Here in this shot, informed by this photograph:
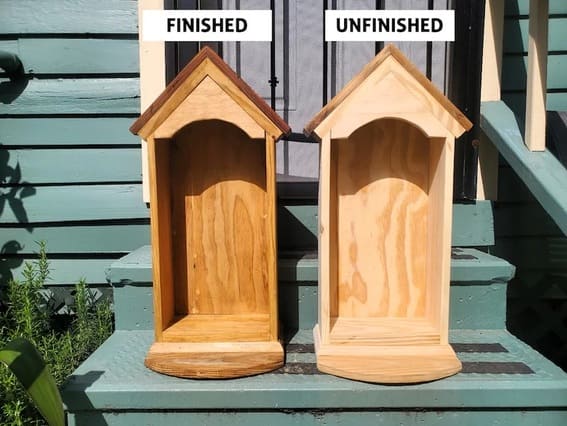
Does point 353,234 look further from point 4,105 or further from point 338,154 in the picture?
point 4,105

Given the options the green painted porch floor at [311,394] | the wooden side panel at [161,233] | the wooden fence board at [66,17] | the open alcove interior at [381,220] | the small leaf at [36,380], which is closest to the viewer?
the small leaf at [36,380]

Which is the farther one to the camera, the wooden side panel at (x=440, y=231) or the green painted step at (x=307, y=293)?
the green painted step at (x=307, y=293)

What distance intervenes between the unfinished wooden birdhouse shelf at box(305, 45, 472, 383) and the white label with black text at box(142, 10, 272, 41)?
0.43 meters

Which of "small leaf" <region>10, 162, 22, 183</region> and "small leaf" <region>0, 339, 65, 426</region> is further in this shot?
"small leaf" <region>10, 162, 22, 183</region>

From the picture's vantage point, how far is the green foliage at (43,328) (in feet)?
4.84

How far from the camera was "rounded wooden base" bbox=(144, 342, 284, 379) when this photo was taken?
3.95 ft

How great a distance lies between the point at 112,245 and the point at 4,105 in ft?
2.15

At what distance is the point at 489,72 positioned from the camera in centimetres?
176

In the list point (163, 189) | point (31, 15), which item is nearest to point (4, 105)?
point (31, 15)

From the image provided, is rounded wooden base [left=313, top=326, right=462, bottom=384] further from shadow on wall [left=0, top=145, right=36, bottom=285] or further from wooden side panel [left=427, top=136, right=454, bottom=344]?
shadow on wall [left=0, top=145, right=36, bottom=285]

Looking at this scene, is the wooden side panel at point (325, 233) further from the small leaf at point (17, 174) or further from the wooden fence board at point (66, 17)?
the small leaf at point (17, 174)

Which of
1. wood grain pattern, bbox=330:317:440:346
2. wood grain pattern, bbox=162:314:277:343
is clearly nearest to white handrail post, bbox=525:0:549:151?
wood grain pattern, bbox=330:317:440:346

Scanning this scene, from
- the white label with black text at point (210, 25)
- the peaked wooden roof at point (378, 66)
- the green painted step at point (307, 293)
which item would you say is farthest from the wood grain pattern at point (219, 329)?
the white label with black text at point (210, 25)

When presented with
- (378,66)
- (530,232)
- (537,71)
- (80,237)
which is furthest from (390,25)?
(80,237)
